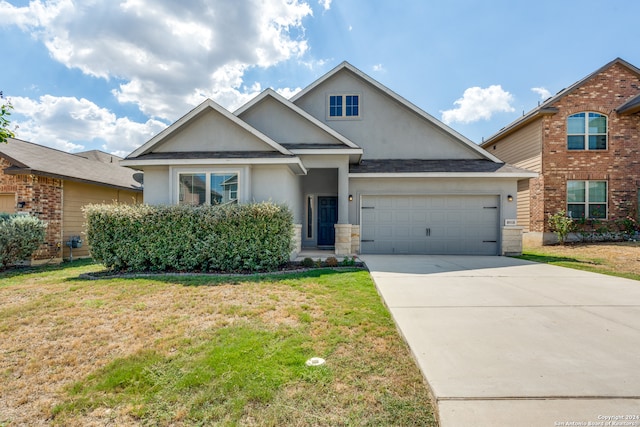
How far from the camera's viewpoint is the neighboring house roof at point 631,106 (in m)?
12.8

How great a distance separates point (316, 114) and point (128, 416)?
11.9 meters

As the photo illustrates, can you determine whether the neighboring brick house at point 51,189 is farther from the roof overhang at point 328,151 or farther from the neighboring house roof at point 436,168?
the neighboring house roof at point 436,168

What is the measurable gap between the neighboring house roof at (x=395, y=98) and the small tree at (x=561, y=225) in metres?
4.12

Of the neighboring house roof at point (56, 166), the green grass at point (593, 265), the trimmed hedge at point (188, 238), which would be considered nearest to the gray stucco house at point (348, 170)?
the trimmed hedge at point (188, 238)

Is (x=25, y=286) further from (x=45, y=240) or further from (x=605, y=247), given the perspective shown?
(x=605, y=247)

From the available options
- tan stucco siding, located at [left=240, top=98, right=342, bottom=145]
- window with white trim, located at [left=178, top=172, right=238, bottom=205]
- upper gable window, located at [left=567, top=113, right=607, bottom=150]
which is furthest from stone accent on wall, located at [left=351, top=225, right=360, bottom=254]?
upper gable window, located at [left=567, top=113, right=607, bottom=150]

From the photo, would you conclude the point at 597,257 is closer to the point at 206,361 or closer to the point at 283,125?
the point at 283,125

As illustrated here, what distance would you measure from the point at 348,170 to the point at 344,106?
3.46 metres

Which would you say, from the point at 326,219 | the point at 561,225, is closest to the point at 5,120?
the point at 326,219

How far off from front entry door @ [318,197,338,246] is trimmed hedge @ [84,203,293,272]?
18.3 feet

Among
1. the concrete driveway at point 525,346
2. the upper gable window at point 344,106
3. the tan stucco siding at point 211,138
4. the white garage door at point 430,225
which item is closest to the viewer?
the concrete driveway at point 525,346

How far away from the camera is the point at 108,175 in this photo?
43.7 feet

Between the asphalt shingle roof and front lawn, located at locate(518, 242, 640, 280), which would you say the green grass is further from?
the asphalt shingle roof

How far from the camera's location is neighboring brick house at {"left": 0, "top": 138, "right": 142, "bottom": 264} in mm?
9836
